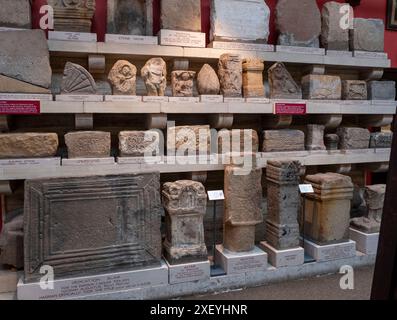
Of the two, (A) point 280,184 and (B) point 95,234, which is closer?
(B) point 95,234

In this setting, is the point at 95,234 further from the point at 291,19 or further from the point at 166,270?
the point at 291,19

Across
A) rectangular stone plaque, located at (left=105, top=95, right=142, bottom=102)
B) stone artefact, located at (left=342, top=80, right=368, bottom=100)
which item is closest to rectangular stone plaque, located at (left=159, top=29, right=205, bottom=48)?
rectangular stone plaque, located at (left=105, top=95, right=142, bottom=102)

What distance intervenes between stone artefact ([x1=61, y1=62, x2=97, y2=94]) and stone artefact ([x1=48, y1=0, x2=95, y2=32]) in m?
0.37

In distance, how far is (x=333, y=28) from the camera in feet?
12.5

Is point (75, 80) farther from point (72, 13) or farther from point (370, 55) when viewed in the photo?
point (370, 55)

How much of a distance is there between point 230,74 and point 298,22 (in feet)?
3.28

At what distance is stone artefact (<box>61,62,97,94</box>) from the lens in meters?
2.93

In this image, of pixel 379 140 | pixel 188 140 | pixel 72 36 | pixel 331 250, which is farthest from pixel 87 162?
pixel 379 140

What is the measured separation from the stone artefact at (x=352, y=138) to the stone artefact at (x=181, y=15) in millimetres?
1820

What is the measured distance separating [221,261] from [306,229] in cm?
97

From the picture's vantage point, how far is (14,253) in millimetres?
2756

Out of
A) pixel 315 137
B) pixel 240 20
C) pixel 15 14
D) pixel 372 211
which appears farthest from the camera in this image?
pixel 315 137

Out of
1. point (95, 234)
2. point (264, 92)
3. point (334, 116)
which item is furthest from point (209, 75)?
point (95, 234)

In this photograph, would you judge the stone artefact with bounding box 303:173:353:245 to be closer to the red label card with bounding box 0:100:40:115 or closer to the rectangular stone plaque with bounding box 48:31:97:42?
the rectangular stone plaque with bounding box 48:31:97:42
